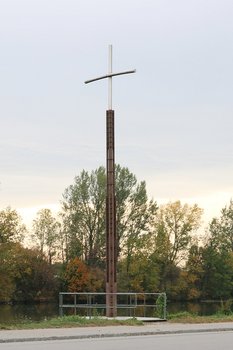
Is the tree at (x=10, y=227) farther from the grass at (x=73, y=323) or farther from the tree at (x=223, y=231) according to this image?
the grass at (x=73, y=323)

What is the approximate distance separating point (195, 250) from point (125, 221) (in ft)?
45.2

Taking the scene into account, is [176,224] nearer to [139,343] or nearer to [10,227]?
[10,227]

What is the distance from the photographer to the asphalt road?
1548 cm

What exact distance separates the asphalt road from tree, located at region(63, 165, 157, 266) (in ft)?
175

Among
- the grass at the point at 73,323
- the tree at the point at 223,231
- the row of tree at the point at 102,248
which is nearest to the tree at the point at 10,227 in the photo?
the row of tree at the point at 102,248

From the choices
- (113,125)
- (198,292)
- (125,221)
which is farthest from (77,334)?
(198,292)

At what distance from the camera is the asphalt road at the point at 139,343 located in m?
15.5

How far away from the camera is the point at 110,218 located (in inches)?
997

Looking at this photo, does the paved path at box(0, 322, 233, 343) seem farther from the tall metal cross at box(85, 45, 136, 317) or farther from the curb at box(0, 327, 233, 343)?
the tall metal cross at box(85, 45, 136, 317)

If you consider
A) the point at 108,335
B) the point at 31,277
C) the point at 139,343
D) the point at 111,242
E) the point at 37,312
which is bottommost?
the point at 139,343

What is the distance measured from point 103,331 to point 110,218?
21.9 feet

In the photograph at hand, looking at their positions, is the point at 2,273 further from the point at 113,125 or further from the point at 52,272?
the point at 113,125

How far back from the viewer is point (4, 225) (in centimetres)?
6594

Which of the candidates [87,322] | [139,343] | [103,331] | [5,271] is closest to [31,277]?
[5,271]
